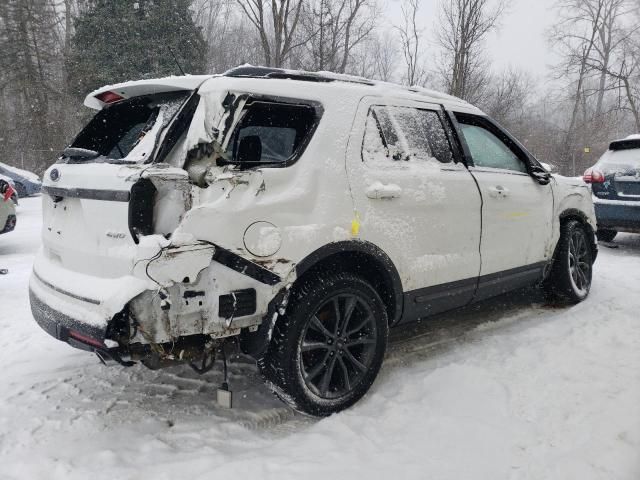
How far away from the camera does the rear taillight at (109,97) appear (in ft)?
10.0

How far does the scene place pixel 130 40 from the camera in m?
22.0

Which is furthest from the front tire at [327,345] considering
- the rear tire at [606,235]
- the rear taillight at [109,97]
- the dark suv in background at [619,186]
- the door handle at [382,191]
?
the rear tire at [606,235]

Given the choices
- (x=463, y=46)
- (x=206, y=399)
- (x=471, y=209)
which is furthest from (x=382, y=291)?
(x=463, y=46)

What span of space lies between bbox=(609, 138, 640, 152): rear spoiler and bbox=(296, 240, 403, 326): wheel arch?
5856 millimetres

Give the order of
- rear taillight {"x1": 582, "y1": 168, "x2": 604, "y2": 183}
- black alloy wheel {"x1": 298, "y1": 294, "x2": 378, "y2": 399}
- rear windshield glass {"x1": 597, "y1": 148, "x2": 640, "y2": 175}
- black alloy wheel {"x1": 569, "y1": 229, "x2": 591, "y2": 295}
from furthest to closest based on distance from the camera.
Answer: rear taillight {"x1": 582, "y1": 168, "x2": 604, "y2": 183}, rear windshield glass {"x1": 597, "y1": 148, "x2": 640, "y2": 175}, black alloy wheel {"x1": 569, "y1": 229, "x2": 591, "y2": 295}, black alloy wheel {"x1": 298, "y1": 294, "x2": 378, "y2": 399}

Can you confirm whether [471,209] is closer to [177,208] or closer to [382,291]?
[382,291]

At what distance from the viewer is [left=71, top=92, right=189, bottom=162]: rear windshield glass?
8.62 ft

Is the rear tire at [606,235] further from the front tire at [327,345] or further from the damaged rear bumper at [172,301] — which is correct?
the damaged rear bumper at [172,301]

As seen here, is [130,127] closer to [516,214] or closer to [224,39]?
[516,214]

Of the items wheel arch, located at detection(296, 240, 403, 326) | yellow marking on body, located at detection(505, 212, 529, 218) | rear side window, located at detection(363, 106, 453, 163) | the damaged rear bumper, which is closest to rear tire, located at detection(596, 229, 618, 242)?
yellow marking on body, located at detection(505, 212, 529, 218)

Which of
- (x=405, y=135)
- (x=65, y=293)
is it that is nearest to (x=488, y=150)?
(x=405, y=135)

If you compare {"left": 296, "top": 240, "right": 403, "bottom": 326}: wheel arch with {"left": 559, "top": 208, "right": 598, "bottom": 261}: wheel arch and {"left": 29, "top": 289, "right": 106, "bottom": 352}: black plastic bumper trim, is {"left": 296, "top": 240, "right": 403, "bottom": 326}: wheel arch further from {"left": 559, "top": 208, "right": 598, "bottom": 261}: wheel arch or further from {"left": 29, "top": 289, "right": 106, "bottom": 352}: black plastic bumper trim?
{"left": 559, "top": 208, "right": 598, "bottom": 261}: wheel arch

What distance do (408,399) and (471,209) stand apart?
56.7 inches

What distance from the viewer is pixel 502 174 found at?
4012 mm
